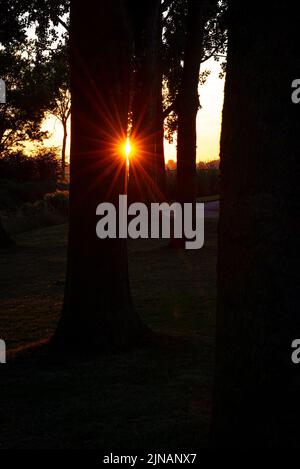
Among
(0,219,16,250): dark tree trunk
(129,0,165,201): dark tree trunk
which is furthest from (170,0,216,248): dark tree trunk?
(0,219,16,250): dark tree trunk

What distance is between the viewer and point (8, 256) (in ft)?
77.7

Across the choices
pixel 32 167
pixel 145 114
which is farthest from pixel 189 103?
pixel 32 167

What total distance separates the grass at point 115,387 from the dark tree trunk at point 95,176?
482mm

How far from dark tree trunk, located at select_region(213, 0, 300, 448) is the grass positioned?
117 cm

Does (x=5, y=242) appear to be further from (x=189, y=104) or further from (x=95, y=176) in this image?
(x=95, y=176)

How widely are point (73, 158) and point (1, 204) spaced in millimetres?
33928

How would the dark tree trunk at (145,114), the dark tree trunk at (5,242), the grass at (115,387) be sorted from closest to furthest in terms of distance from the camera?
the grass at (115,387) → the dark tree trunk at (145,114) → the dark tree trunk at (5,242)

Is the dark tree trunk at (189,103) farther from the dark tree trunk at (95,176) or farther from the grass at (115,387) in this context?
the dark tree trunk at (95,176)

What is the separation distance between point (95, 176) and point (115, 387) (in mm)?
2713

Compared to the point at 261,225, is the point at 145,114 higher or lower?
higher

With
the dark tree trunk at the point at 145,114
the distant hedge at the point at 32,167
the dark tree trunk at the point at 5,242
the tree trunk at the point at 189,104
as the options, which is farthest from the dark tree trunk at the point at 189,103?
the distant hedge at the point at 32,167

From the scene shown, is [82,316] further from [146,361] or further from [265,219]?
[265,219]

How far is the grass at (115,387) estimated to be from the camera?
564 centimetres

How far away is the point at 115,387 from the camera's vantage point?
716 centimetres
